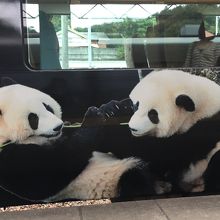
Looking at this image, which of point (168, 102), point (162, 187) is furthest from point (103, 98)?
point (162, 187)

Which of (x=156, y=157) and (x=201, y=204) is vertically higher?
(x=156, y=157)

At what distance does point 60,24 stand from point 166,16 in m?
0.80

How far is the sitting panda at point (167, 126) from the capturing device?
3.27 meters

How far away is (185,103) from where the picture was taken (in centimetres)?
331

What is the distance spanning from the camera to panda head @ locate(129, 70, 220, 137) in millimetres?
3270

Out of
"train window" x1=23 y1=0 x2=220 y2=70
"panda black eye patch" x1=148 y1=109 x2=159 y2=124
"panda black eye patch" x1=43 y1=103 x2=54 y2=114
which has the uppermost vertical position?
"train window" x1=23 y1=0 x2=220 y2=70

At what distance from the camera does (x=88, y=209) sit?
3.69 meters

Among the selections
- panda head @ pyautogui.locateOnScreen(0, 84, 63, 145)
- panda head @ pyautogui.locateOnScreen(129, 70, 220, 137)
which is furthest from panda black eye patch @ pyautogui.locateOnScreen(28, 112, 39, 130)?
panda head @ pyautogui.locateOnScreen(129, 70, 220, 137)

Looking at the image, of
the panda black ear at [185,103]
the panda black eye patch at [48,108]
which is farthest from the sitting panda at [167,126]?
the panda black eye patch at [48,108]

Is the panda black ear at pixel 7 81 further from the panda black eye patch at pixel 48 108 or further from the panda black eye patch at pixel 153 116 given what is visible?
the panda black eye patch at pixel 153 116

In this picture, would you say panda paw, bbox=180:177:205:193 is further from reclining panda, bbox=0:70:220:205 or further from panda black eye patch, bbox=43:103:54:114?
panda black eye patch, bbox=43:103:54:114

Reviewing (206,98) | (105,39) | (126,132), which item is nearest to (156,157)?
(126,132)

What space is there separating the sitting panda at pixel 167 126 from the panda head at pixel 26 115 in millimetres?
356

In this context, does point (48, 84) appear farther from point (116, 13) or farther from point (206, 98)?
point (206, 98)
